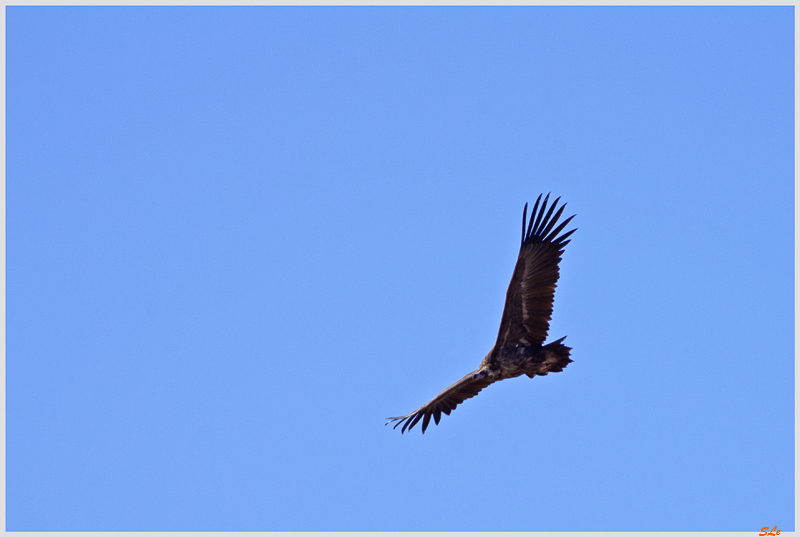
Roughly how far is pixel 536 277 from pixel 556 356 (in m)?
1.57

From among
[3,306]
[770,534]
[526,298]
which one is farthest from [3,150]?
[770,534]

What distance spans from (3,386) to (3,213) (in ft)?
13.8

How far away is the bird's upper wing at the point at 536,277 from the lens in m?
22.1

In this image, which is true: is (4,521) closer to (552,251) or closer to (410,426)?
(410,426)

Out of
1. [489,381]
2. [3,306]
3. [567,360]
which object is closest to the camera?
[567,360]

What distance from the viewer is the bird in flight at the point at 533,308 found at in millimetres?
22078

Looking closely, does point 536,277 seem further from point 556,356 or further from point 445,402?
point 445,402

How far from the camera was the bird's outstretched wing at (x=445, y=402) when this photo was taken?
976 inches

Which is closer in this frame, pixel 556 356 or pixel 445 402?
pixel 556 356

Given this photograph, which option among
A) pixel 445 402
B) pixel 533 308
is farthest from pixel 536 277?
pixel 445 402

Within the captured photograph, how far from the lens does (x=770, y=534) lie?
75.3ft

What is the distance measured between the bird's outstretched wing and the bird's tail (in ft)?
7.84

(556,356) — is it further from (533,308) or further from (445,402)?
(445,402)

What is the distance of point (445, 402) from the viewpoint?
25.7m
